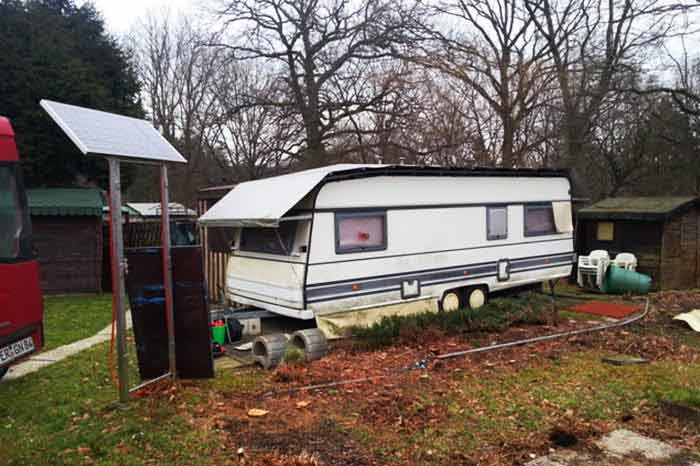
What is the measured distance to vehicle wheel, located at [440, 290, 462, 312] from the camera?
9121 millimetres

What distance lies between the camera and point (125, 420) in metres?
4.86

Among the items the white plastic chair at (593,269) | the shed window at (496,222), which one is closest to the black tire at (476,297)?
the shed window at (496,222)

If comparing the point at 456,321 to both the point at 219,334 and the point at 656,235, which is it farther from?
the point at 656,235

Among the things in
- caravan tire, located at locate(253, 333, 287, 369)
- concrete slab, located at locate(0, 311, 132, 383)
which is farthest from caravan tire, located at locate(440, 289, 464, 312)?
concrete slab, located at locate(0, 311, 132, 383)

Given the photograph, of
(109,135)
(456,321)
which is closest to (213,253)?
(456,321)

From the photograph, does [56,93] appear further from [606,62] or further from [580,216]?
[606,62]

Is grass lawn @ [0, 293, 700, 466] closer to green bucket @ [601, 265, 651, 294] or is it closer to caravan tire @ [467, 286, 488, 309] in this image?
caravan tire @ [467, 286, 488, 309]

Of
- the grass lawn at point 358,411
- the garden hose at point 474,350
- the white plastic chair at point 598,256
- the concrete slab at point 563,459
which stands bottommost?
the concrete slab at point 563,459

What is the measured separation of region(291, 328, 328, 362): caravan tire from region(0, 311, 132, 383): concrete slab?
3.52 metres

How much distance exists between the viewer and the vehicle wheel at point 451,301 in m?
9.12

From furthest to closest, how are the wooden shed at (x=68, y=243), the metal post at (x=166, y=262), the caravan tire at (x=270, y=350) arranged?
the wooden shed at (x=68, y=243)
the caravan tire at (x=270, y=350)
the metal post at (x=166, y=262)

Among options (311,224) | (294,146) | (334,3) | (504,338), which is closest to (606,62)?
(334,3)

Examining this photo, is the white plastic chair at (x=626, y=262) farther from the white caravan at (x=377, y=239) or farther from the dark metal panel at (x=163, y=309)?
the dark metal panel at (x=163, y=309)

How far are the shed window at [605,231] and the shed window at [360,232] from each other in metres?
8.90
